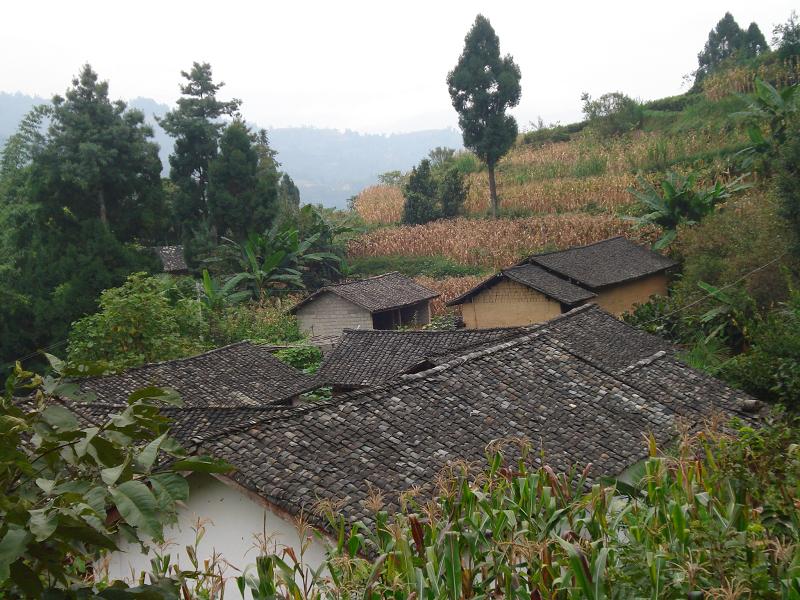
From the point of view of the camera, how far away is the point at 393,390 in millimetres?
10617

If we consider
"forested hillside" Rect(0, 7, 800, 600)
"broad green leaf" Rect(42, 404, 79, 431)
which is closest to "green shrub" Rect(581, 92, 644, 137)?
"forested hillside" Rect(0, 7, 800, 600)

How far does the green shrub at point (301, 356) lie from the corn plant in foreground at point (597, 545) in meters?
18.5

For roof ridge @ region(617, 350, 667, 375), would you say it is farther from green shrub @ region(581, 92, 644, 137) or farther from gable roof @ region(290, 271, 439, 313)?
green shrub @ region(581, 92, 644, 137)

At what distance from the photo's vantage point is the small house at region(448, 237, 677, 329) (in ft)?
72.0

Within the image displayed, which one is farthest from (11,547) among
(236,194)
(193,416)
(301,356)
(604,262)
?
(236,194)

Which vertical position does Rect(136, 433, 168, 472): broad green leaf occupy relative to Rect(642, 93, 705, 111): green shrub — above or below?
below

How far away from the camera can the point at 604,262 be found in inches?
948

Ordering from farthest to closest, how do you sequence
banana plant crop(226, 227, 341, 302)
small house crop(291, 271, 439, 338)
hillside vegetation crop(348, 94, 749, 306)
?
hillside vegetation crop(348, 94, 749, 306) < banana plant crop(226, 227, 341, 302) < small house crop(291, 271, 439, 338)

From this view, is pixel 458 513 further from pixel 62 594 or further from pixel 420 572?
pixel 62 594

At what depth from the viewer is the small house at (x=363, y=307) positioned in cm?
2602

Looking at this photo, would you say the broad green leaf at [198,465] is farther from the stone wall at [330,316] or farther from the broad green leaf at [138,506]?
the stone wall at [330,316]

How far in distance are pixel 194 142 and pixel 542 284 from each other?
1817 centimetres

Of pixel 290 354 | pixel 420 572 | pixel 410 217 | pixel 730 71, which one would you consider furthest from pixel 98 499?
pixel 730 71

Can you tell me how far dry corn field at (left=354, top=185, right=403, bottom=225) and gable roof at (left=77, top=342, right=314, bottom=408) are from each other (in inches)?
877
